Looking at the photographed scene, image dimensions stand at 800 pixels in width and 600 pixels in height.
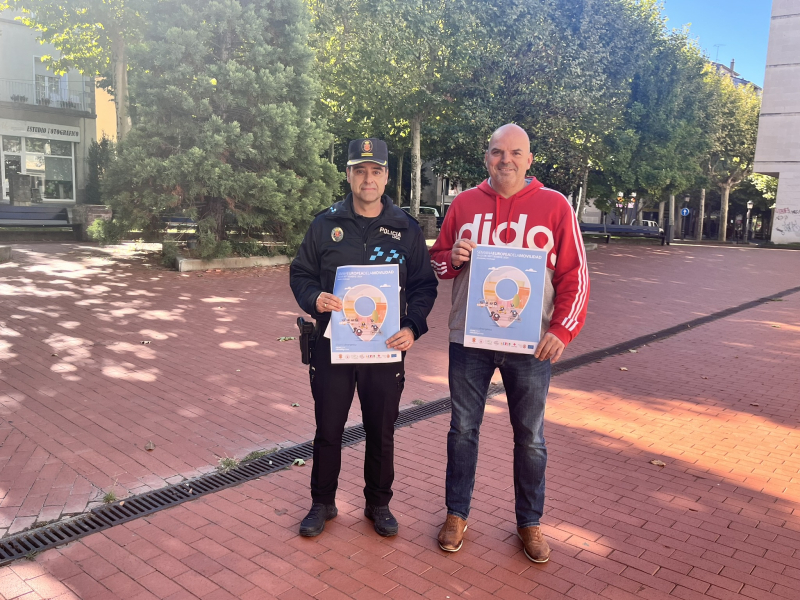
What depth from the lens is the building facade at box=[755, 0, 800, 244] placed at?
3872 cm

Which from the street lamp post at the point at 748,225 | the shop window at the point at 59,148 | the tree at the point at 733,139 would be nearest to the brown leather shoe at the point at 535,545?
the shop window at the point at 59,148

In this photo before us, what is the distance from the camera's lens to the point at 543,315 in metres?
3.31

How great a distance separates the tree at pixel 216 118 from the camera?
46.8 feet

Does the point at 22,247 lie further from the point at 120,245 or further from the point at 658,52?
the point at 658,52

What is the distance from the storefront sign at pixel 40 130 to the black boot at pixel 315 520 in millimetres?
32867

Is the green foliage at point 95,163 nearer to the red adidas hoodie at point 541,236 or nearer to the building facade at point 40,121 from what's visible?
the building facade at point 40,121

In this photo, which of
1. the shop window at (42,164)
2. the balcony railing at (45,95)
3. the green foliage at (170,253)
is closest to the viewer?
Answer: the green foliage at (170,253)

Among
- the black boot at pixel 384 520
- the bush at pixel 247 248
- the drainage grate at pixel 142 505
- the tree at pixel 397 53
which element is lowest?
the drainage grate at pixel 142 505

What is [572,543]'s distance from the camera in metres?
3.61

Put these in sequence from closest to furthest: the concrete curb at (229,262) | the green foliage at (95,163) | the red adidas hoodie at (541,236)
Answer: the red adidas hoodie at (541,236)
the concrete curb at (229,262)
the green foliage at (95,163)

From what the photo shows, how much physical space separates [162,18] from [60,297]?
Answer: 23.5ft

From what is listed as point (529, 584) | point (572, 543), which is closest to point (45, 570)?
point (529, 584)

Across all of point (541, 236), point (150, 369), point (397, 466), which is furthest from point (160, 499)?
point (150, 369)

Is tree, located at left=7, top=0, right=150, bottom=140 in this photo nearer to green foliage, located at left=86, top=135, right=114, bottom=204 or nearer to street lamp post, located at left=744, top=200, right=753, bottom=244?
green foliage, located at left=86, top=135, right=114, bottom=204
